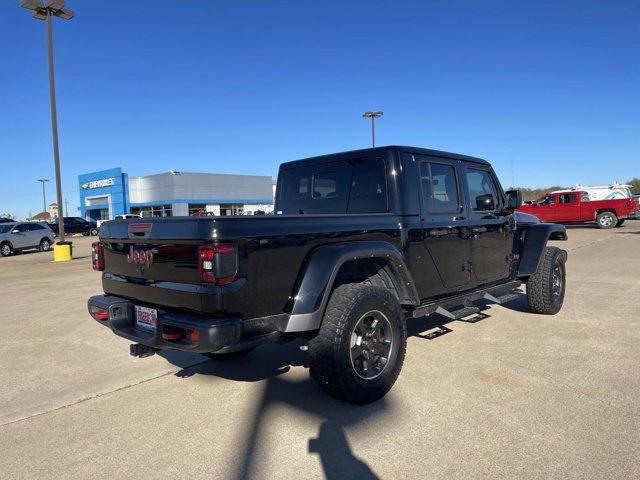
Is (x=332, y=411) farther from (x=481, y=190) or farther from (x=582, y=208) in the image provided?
(x=582, y=208)

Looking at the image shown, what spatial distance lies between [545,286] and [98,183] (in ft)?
169

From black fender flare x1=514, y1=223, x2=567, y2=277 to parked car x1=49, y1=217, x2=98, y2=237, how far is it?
3931cm

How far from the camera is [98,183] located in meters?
50.1

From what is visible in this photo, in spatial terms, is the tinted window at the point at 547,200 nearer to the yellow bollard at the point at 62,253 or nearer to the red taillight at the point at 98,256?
the yellow bollard at the point at 62,253

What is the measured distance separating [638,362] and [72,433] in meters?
4.70

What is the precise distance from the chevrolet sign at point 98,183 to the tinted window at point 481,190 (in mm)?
48261

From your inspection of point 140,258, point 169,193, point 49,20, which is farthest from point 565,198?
point 169,193

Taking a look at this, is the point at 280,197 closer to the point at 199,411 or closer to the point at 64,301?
the point at 199,411

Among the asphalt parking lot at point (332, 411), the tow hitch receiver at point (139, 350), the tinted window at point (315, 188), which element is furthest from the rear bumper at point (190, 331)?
the tinted window at point (315, 188)

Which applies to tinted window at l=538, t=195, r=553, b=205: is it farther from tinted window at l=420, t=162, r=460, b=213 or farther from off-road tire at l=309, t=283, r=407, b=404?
off-road tire at l=309, t=283, r=407, b=404

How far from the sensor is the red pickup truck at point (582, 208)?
23516mm

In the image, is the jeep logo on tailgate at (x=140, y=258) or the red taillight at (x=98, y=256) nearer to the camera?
the jeep logo on tailgate at (x=140, y=258)

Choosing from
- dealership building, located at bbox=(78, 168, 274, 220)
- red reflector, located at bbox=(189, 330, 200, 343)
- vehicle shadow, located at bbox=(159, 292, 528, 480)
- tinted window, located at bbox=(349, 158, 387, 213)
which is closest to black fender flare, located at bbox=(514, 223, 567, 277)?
vehicle shadow, located at bbox=(159, 292, 528, 480)

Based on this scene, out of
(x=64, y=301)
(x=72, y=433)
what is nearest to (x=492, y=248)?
(x=72, y=433)
